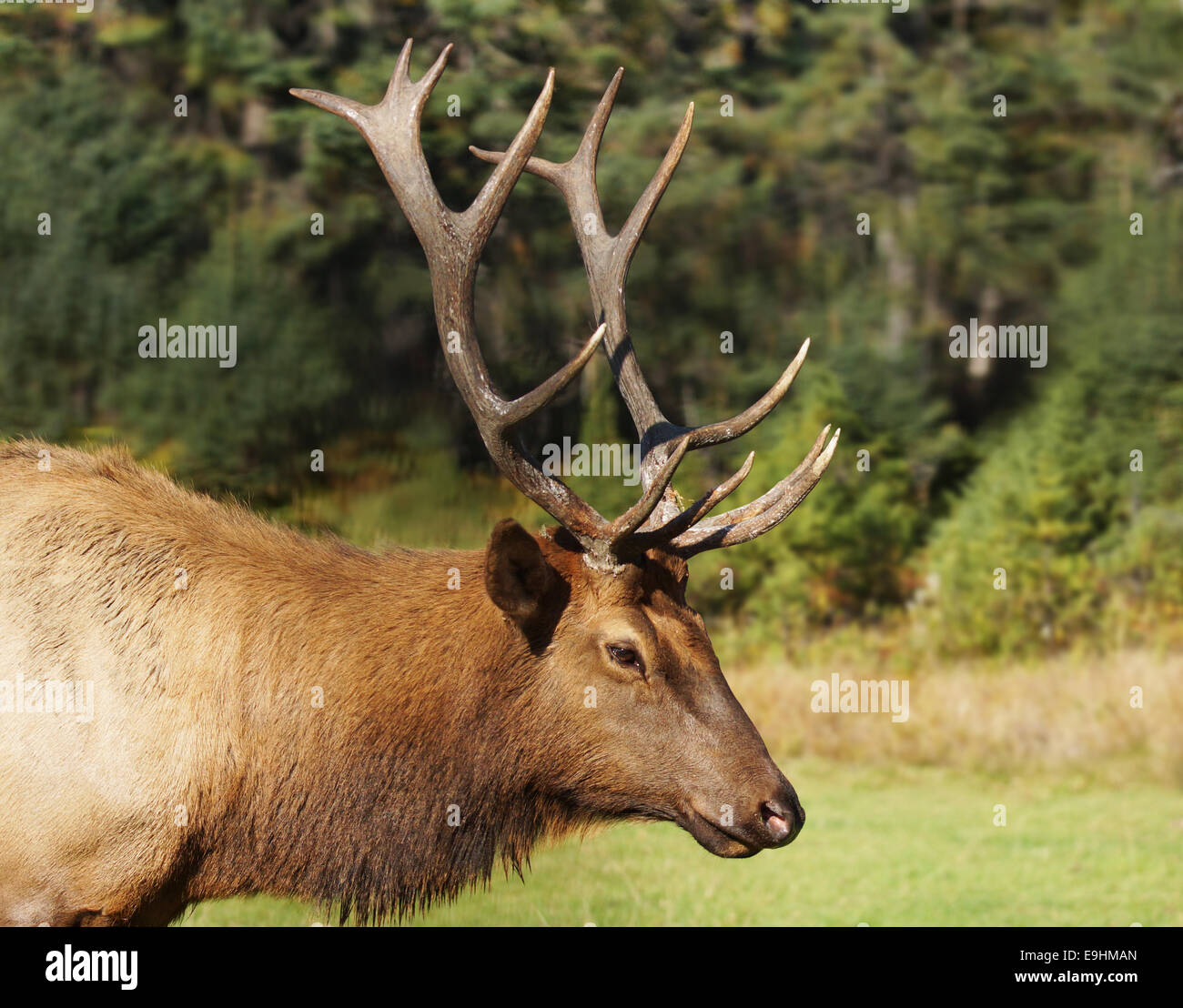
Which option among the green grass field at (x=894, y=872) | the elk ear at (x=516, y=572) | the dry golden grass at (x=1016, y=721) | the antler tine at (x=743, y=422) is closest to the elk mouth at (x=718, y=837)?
the elk ear at (x=516, y=572)

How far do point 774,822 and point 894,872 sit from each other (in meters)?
4.55

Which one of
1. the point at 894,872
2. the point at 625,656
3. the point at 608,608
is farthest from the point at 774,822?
the point at 894,872

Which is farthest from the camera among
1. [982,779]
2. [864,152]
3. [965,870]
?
[864,152]

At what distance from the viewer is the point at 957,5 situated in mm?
19719

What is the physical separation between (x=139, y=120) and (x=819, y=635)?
8470mm

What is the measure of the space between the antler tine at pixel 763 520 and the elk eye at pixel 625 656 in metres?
0.42

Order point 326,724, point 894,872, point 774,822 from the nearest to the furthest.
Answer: point 774,822 < point 326,724 < point 894,872

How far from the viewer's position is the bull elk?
4371mm

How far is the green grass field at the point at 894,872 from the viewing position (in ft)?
24.7

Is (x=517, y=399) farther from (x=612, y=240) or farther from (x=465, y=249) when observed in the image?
(x=612, y=240)

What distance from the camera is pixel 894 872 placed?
846 centimetres

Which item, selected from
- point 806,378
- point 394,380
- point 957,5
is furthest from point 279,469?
point 957,5

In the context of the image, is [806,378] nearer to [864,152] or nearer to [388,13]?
[864,152]

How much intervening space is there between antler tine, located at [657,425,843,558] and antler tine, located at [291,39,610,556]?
1.14 feet
